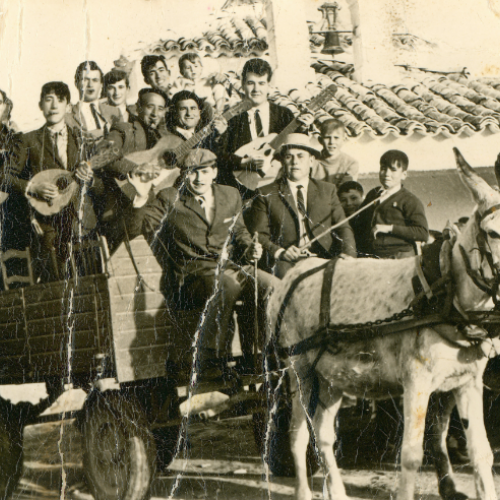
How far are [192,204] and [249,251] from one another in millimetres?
481

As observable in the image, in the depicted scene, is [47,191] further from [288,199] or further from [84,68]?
[288,199]

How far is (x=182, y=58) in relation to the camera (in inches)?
151

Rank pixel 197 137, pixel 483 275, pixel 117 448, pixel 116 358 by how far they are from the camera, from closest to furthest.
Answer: pixel 483 275, pixel 116 358, pixel 117 448, pixel 197 137

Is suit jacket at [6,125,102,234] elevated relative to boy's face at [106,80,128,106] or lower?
lower

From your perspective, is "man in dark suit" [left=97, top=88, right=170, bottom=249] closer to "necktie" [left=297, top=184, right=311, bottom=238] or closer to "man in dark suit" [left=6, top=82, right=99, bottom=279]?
"man in dark suit" [left=6, top=82, right=99, bottom=279]

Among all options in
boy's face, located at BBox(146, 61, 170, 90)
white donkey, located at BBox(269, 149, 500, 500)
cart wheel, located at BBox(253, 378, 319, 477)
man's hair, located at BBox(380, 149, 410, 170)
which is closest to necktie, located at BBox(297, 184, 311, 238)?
white donkey, located at BBox(269, 149, 500, 500)

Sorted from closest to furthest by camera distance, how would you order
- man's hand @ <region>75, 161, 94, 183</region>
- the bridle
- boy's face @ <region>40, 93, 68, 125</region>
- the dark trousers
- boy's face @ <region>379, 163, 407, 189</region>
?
1. the bridle
2. the dark trousers
3. boy's face @ <region>379, 163, 407, 189</region>
4. man's hand @ <region>75, 161, 94, 183</region>
5. boy's face @ <region>40, 93, 68, 125</region>

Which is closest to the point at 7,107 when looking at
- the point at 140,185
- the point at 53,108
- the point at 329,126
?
the point at 53,108

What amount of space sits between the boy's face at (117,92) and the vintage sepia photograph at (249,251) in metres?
0.01

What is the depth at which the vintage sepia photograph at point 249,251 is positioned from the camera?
342 cm

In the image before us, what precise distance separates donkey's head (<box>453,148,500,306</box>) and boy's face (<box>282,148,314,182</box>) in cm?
103

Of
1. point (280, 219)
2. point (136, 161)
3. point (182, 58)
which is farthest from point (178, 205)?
point (182, 58)

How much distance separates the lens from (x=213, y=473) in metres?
3.57

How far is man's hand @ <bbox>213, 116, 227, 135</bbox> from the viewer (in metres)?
3.75
